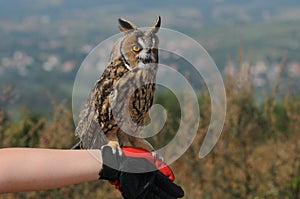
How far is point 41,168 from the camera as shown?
6.12ft

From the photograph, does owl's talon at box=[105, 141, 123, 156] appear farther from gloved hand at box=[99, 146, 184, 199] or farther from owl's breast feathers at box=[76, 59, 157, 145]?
owl's breast feathers at box=[76, 59, 157, 145]

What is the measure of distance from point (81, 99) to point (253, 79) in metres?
3.10

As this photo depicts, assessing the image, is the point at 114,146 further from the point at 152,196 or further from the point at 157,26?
the point at 157,26

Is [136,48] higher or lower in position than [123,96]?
higher

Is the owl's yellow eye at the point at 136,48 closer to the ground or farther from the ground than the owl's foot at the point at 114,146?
farther from the ground

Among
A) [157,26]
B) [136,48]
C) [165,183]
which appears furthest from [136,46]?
[165,183]

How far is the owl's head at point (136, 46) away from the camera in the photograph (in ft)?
6.98

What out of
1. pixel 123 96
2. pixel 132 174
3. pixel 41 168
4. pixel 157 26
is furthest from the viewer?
pixel 123 96

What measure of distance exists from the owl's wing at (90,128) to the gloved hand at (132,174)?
24 centimetres

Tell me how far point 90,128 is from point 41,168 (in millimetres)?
465

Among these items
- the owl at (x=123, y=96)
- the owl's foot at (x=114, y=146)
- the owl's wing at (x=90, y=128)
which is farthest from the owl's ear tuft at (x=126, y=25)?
the owl's foot at (x=114, y=146)

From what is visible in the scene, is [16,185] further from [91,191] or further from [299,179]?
[299,179]

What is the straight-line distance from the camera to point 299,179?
181 inches

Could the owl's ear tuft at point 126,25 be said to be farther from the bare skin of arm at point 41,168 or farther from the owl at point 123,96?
the bare skin of arm at point 41,168
